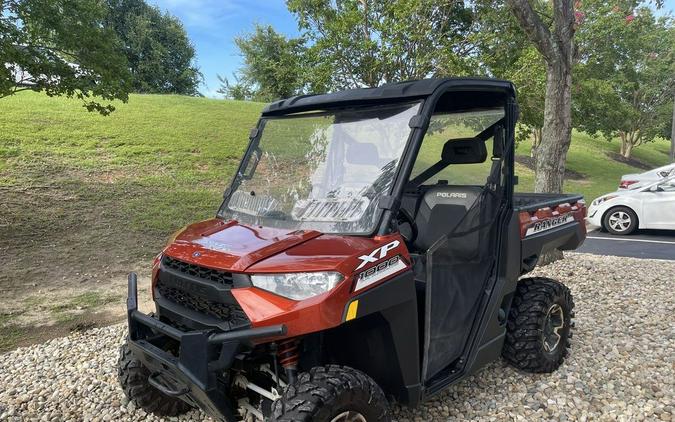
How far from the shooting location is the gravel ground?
3250mm

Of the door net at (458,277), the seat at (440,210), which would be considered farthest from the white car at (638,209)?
the door net at (458,277)

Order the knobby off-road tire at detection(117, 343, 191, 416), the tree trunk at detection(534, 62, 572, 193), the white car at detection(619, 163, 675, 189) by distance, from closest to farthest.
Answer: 1. the knobby off-road tire at detection(117, 343, 191, 416)
2. the tree trunk at detection(534, 62, 572, 193)
3. the white car at detection(619, 163, 675, 189)

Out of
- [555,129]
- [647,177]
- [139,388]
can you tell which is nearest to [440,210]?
[139,388]

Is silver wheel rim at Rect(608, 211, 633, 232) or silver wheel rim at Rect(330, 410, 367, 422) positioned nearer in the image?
silver wheel rim at Rect(330, 410, 367, 422)

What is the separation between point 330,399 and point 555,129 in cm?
594

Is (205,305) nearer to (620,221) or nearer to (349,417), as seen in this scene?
(349,417)

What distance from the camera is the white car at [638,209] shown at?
33.3 feet

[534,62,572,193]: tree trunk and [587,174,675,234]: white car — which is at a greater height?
[534,62,572,193]: tree trunk

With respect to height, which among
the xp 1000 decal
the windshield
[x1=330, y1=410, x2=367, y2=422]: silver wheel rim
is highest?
the windshield

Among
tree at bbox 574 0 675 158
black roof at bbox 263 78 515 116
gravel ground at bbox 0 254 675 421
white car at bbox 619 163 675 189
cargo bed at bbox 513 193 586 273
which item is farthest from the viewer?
tree at bbox 574 0 675 158

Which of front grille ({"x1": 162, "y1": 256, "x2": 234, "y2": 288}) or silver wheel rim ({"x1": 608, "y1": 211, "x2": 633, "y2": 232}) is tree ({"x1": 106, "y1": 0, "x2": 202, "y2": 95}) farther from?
→ front grille ({"x1": 162, "y1": 256, "x2": 234, "y2": 288})

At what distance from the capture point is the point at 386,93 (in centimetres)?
274

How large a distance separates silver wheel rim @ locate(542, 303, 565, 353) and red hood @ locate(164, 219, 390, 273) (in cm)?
209

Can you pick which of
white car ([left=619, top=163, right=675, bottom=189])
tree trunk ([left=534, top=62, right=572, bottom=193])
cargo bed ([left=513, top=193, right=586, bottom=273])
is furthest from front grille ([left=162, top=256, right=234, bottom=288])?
white car ([left=619, top=163, right=675, bottom=189])
